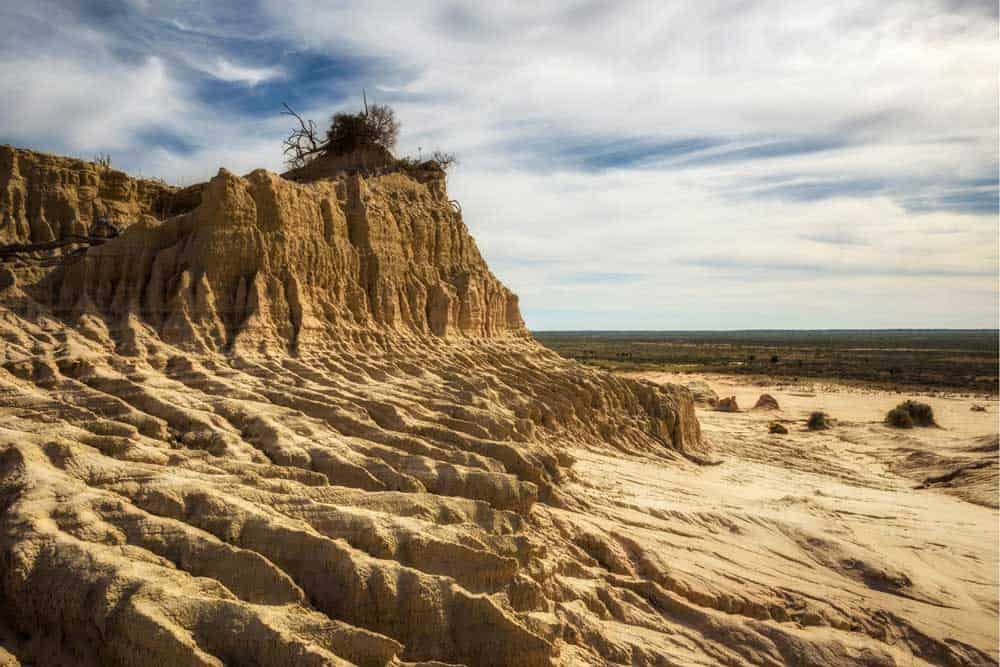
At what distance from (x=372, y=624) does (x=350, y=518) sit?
52.6 inches

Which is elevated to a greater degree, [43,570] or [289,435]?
[289,435]

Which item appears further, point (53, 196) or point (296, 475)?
point (53, 196)

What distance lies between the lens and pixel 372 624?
23.5 feet

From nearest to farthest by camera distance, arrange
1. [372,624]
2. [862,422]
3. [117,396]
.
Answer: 1. [372,624]
2. [117,396]
3. [862,422]

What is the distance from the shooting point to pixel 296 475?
888 centimetres

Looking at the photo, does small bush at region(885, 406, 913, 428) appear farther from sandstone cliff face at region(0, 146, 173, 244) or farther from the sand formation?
sandstone cliff face at region(0, 146, 173, 244)

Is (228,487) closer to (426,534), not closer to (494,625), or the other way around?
(426,534)

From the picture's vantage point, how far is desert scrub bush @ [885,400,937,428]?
33.5 metres

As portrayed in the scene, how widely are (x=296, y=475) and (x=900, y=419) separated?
3420 centimetres

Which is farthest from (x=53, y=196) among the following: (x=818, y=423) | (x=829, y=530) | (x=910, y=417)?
(x=910, y=417)

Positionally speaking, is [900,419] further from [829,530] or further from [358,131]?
[358,131]

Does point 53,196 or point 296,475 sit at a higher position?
point 53,196

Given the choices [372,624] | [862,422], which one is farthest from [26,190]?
[862,422]

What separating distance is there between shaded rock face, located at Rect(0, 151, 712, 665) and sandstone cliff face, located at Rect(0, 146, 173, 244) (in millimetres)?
2382
